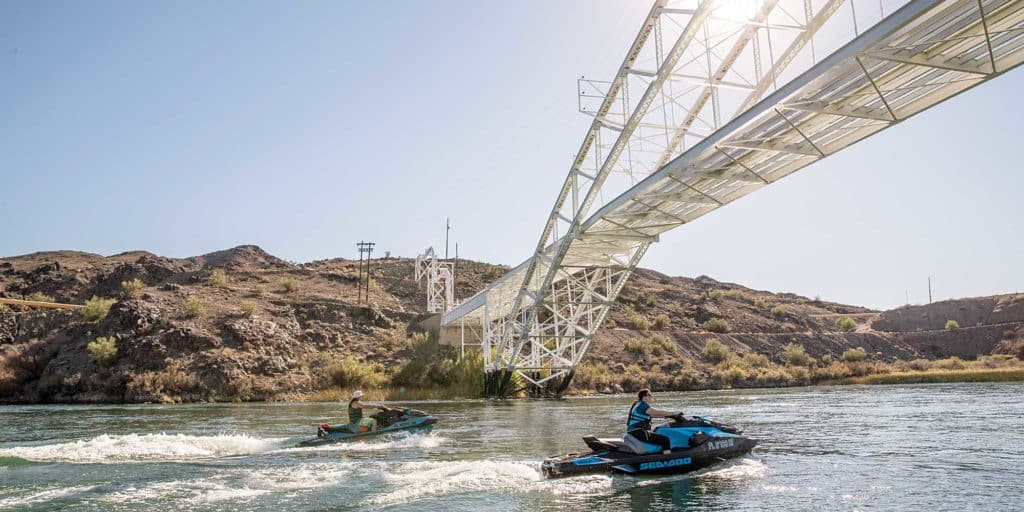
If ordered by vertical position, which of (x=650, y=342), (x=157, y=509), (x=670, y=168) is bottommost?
(x=157, y=509)

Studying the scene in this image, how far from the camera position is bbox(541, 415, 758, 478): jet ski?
44.2ft

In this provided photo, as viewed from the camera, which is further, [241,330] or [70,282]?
[70,282]

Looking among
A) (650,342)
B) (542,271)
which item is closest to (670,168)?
(542,271)

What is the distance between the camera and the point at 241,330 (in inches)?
2041

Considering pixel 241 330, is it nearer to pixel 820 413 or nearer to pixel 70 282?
pixel 70 282

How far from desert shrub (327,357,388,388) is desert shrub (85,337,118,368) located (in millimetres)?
13445

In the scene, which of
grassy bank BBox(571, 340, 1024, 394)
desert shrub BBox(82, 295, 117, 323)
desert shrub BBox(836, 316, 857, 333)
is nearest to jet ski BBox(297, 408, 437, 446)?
grassy bank BBox(571, 340, 1024, 394)

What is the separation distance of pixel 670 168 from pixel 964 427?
35.5 feet

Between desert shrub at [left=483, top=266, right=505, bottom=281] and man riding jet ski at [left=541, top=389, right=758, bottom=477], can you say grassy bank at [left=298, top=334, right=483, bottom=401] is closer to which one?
man riding jet ski at [left=541, top=389, right=758, bottom=477]

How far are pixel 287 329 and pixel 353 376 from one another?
11.2 metres

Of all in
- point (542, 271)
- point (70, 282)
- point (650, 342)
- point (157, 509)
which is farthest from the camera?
point (70, 282)

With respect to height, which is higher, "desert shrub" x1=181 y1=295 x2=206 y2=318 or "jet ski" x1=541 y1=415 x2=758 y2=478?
"desert shrub" x1=181 y1=295 x2=206 y2=318

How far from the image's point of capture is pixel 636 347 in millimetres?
57844

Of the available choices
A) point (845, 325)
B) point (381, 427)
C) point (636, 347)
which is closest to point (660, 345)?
point (636, 347)
